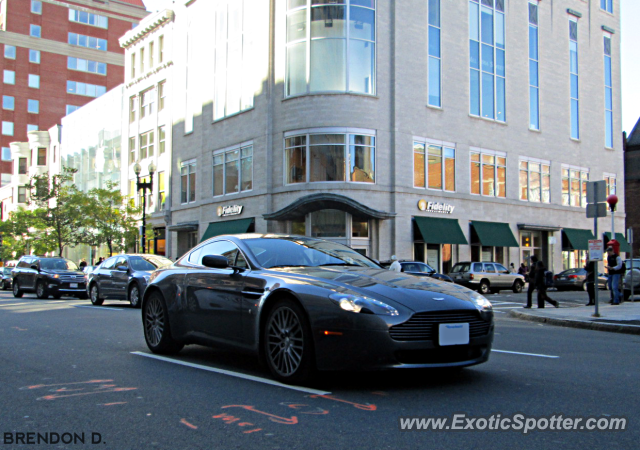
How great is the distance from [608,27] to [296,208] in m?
29.1

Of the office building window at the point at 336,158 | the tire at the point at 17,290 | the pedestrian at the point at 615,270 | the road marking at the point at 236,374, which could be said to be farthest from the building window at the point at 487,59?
the road marking at the point at 236,374

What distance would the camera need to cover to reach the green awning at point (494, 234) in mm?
34969

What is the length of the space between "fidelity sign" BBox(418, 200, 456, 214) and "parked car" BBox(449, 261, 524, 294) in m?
3.75

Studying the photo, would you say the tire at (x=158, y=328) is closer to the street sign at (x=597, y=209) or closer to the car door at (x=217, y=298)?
the car door at (x=217, y=298)

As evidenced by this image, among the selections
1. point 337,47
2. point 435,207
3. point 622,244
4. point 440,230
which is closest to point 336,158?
point 337,47

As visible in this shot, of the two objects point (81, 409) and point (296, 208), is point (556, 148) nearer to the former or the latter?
point (296, 208)

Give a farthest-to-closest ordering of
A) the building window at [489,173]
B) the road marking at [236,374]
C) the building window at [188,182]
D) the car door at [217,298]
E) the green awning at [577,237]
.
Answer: the building window at [188,182], the green awning at [577,237], the building window at [489,173], the car door at [217,298], the road marking at [236,374]

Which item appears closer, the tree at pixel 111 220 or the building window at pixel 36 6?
the tree at pixel 111 220

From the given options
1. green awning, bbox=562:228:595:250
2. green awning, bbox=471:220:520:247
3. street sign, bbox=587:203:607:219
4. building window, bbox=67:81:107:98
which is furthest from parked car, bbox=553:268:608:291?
building window, bbox=67:81:107:98

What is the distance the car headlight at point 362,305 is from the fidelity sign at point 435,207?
2774cm

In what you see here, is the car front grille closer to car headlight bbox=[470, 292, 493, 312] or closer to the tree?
car headlight bbox=[470, 292, 493, 312]

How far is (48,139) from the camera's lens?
221ft

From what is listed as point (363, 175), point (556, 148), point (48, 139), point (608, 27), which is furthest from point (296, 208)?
point (48, 139)

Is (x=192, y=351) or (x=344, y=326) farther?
(x=192, y=351)
